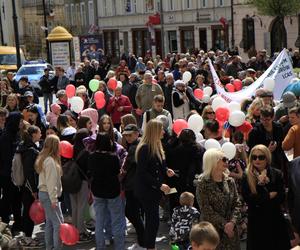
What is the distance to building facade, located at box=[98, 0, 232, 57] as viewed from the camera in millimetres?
47750

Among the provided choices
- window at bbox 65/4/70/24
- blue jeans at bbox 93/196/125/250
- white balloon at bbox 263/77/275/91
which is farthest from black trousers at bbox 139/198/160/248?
window at bbox 65/4/70/24

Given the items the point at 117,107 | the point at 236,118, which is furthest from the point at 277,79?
the point at 236,118

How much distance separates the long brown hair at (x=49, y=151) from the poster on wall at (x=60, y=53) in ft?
59.0

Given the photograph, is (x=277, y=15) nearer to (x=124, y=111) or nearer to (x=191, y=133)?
(x=124, y=111)

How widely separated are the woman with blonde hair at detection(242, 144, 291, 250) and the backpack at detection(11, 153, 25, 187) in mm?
3350

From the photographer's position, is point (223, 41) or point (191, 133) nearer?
point (191, 133)

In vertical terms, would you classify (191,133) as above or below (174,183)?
above

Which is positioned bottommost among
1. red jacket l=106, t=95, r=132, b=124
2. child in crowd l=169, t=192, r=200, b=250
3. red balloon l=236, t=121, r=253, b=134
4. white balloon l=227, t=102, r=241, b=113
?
child in crowd l=169, t=192, r=200, b=250

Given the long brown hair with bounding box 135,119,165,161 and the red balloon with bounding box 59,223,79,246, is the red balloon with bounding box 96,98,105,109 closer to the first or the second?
the red balloon with bounding box 59,223,79,246

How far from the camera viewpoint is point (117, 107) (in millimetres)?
13250

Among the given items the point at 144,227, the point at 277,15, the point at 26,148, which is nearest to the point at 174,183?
the point at 144,227

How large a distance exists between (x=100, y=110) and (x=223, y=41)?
35.1 metres

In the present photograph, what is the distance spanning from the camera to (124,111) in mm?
13195

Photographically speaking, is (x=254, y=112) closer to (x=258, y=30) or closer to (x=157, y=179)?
(x=157, y=179)
